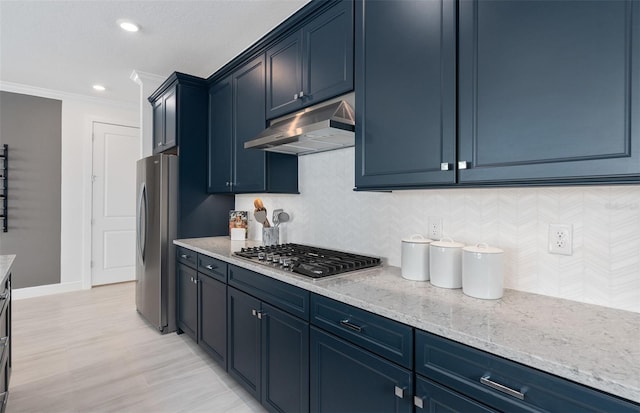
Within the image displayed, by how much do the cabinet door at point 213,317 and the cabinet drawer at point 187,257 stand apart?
16 cm

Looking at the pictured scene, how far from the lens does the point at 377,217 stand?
6.70 ft

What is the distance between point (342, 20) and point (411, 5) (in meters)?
0.49

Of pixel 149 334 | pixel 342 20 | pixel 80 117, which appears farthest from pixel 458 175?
pixel 80 117

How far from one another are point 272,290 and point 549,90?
1.51 m

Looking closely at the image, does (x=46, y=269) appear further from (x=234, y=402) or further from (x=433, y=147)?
(x=433, y=147)

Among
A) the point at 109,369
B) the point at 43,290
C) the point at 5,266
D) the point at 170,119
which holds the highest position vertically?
the point at 170,119

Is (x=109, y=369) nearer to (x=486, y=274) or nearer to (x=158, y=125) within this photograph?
(x=158, y=125)

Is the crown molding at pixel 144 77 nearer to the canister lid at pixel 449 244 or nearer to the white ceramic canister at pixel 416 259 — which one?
the white ceramic canister at pixel 416 259

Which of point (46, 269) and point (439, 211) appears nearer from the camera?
point (439, 211)

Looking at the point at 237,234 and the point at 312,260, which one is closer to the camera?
the point at 312,260

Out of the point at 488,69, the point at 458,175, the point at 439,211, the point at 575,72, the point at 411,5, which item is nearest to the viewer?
the point at 575,72

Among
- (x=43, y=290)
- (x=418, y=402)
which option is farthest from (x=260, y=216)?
(x=43, y=290)

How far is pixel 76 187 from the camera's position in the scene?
455cm

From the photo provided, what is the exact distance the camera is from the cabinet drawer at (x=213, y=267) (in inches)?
91.3
